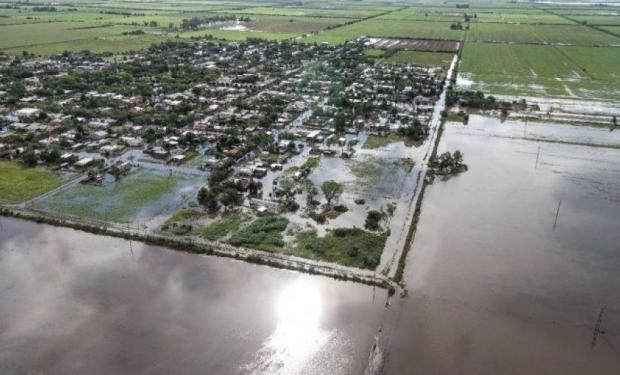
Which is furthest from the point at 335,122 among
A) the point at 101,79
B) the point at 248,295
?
the point at 101,79

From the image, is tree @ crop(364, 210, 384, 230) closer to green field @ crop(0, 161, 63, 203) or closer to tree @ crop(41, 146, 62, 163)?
green field @ crop(0, 161, 63, 203)

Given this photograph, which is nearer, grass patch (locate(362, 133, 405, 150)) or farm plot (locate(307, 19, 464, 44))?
grass patch (locate(362, 133, 405, 150))

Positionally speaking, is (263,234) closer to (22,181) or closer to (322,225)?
(322,225)

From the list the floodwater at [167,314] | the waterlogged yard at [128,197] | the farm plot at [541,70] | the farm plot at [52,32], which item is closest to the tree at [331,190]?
the floodwater at [167,314]

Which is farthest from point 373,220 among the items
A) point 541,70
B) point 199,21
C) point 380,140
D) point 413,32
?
point 199,21

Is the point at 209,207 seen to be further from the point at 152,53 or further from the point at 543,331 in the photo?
the point at 152,53

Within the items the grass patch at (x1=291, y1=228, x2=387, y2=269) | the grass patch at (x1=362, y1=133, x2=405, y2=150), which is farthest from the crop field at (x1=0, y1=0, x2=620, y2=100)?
the grass patch at (x1=291, y1=228, x2=387, y2=269)
